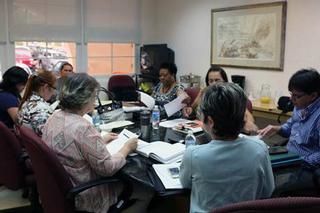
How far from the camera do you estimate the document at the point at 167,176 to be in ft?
5.04

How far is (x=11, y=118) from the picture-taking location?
2.85 m

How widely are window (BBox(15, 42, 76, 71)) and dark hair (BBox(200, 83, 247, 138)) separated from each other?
4.25m

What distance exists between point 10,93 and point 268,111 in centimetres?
268

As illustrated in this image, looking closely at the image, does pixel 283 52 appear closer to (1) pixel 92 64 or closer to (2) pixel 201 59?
(2) pixel 201 59

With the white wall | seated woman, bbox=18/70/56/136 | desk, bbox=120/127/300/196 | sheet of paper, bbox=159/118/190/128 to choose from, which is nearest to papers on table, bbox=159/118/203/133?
sheet of paper, bbox=159/118/190/128

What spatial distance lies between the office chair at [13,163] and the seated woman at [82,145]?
0.65 meters

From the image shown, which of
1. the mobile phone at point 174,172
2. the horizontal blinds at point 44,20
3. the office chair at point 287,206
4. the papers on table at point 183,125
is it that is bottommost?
the mobile phone at point 174,172

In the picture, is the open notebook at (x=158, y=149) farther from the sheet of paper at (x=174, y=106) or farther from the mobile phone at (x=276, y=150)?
the sheet of paper at (x=174, y=106)

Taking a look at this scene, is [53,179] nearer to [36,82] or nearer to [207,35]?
[36,82]

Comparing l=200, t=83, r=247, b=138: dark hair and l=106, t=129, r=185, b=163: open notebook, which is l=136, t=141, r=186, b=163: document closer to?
l=106, t=129, r=185, b=163: open notebook

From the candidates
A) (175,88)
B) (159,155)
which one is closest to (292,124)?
(159,155)

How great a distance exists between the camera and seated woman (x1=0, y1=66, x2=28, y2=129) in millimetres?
2809

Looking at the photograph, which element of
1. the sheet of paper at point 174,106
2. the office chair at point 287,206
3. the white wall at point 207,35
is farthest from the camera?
the white wall at point 207,35

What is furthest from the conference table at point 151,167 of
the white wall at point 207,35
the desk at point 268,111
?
the white wall at point 207,35
